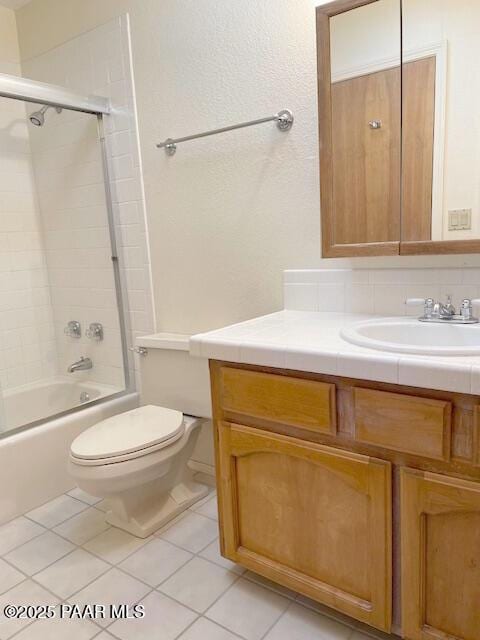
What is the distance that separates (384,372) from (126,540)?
128cm

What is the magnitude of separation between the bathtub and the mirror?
1.42m

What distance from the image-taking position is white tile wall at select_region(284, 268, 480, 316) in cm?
146

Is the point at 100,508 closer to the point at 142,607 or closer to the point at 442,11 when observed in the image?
the point at 142,607

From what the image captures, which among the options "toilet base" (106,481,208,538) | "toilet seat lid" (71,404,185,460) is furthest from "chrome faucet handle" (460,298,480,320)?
"toilet base" (106,481,208,538)

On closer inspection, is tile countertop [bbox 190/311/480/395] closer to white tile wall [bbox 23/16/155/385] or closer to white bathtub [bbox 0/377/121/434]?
white tile wall [bbox 23/16/155/385]

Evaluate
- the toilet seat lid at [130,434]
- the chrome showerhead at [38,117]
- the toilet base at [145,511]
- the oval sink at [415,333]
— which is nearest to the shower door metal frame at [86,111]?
the chrome showerhead at [38,117]

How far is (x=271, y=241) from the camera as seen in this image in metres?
1.85

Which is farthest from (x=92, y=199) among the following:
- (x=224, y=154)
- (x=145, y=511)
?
(x=145, y=511)

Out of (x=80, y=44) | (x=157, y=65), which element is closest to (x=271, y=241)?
(x=157, y=65)

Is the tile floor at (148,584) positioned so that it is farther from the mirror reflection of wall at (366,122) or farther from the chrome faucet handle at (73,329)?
the mirror reflection of wall at (366,122)

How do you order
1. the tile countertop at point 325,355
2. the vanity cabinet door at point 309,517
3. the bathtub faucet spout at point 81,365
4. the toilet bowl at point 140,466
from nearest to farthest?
the tile countertop at point 325,355 < the vanity cabinet door at point 309,517 < the toilet bowl at point 140,466 < the bathtub faucet spout at point 81,365

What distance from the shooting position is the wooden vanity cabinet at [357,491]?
1021 millimetres

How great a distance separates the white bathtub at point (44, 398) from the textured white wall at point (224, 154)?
21.5 inches

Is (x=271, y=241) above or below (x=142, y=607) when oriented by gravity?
above
